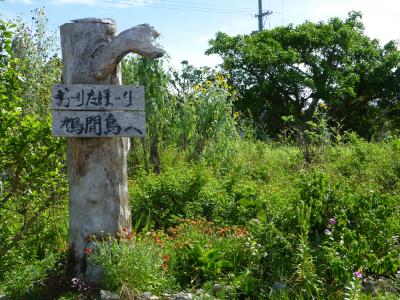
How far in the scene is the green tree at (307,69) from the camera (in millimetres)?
24422

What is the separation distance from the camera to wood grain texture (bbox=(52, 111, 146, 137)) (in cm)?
448

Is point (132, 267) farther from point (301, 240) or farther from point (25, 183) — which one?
point (25, 183)

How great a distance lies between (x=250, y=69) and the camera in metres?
25.1

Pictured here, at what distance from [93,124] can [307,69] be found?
21.9 meters

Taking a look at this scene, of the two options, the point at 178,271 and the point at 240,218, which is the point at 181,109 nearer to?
the point at 240,218

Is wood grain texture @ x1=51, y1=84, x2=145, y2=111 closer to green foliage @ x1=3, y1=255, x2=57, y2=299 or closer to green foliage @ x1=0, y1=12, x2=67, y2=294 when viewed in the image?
green foliage @ x1=0, y1=12, x2=67, y2=294

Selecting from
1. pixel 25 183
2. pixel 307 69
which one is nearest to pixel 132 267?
pixel 25 183

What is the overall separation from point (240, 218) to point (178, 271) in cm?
128

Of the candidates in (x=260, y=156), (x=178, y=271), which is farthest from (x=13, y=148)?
(x=260, y=156)

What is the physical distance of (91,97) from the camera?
4.54 metres

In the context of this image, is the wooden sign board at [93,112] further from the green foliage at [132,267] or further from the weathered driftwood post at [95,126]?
the green foliage at [132,267]

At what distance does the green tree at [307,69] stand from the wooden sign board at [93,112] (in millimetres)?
19877

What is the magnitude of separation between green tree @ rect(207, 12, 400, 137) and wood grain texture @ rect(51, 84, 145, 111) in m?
19.9

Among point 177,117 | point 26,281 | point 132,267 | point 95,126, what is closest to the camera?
point 132,267
